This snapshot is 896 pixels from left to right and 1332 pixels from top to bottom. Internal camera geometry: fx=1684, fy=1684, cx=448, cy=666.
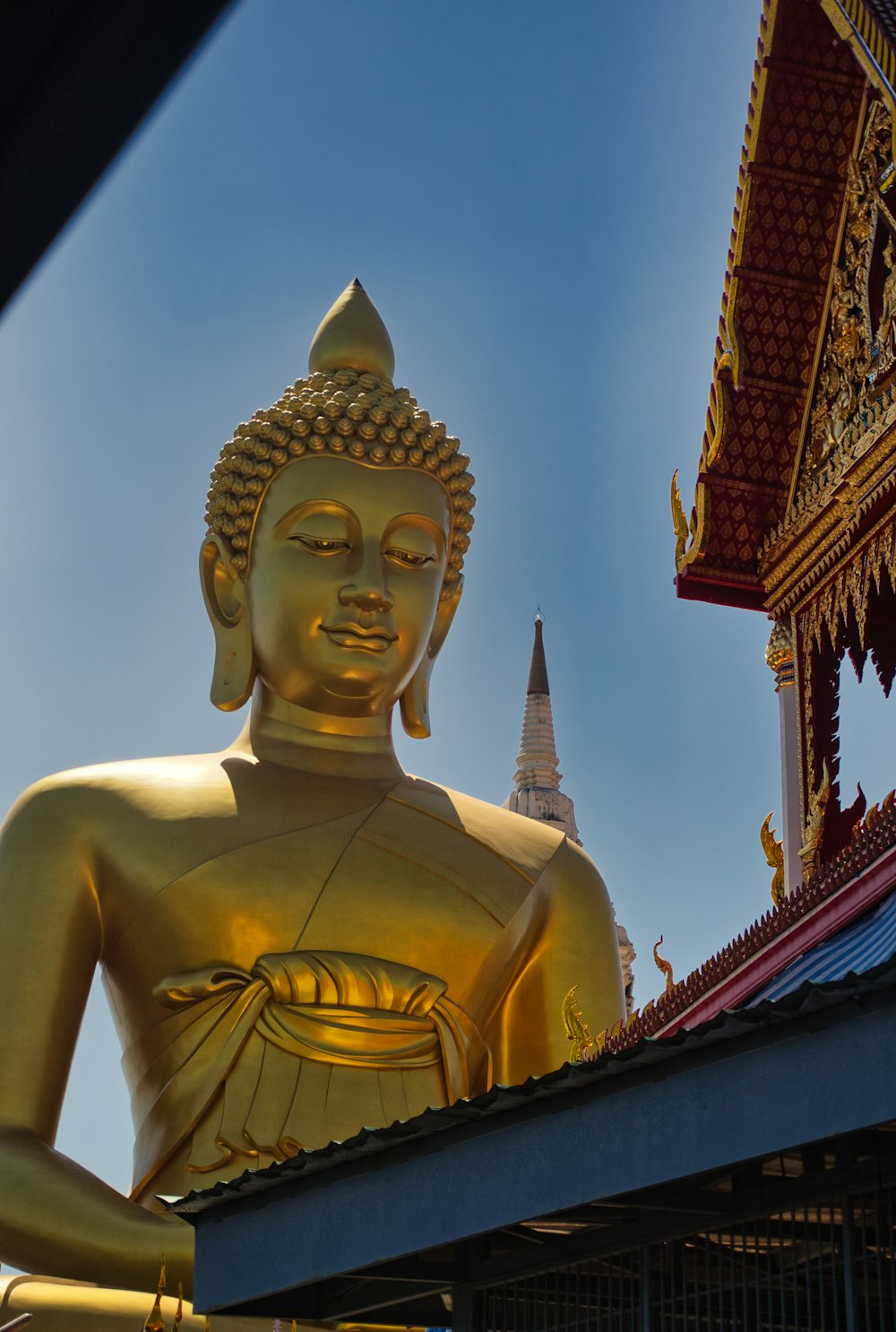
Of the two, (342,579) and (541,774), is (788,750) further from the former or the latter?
(541,774)

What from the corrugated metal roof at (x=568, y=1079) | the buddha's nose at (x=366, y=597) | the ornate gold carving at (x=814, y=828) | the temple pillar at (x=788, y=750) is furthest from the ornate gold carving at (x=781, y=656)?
the corrugated metal roof at (x=568, y=1079)

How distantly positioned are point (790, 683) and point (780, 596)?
521 mm

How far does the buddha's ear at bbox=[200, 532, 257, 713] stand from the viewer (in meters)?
9.79

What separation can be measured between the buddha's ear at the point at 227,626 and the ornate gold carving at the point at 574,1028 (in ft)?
8.44

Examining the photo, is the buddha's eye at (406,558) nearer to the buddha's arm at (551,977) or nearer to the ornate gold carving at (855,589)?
the buddha's arm at (551,977)

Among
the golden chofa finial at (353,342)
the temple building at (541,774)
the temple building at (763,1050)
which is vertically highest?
the temple building at (541,774)

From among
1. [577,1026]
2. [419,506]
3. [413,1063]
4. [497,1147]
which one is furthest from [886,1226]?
[419,506]

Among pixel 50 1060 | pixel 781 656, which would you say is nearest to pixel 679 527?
pixel 781 656

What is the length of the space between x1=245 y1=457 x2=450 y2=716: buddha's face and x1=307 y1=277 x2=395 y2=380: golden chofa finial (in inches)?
43.2

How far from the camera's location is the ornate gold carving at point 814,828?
9.06 m

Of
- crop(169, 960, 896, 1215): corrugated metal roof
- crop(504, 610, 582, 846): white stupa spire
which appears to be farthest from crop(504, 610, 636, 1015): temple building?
crop(169, 960, 896, 1215): corrugated metal roof

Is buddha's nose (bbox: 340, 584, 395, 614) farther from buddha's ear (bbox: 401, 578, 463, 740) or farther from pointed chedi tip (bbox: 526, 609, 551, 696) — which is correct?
pointed chedi tip (bbox: 526, 609, 551, 696)

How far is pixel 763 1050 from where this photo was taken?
3326 millimetres

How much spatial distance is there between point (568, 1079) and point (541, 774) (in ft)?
103
